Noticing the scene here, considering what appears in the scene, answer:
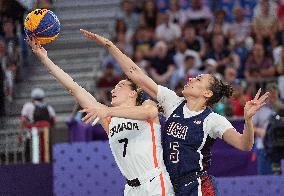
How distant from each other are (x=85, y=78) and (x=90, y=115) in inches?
397

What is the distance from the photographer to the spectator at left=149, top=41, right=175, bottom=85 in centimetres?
1554

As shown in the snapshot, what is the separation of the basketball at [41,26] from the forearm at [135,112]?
1.27 metres

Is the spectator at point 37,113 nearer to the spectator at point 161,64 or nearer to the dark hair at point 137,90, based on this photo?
the spectator at point 161,64

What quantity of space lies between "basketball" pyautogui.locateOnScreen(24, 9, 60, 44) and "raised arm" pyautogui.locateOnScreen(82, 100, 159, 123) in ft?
3.73

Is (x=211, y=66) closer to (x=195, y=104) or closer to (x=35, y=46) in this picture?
(x=35, y=46)

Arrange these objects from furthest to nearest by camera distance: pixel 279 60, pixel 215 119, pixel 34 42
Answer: pixel 279 60
pixel 34 42
pixel 215 119

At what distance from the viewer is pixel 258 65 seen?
14.9 meters

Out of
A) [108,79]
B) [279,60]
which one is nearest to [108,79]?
[108,79]

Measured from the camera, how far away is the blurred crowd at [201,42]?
48.5 feet

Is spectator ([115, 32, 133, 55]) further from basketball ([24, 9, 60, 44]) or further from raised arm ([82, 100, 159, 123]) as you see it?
raised arm ([82, 100, 159, 123])

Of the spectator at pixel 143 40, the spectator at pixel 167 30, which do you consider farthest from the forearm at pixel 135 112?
the spectator at pixel 167 30

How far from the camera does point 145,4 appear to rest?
17.2m

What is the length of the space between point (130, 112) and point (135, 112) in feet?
0.24

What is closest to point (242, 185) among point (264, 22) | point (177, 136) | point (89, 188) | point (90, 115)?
point (89, 188)
